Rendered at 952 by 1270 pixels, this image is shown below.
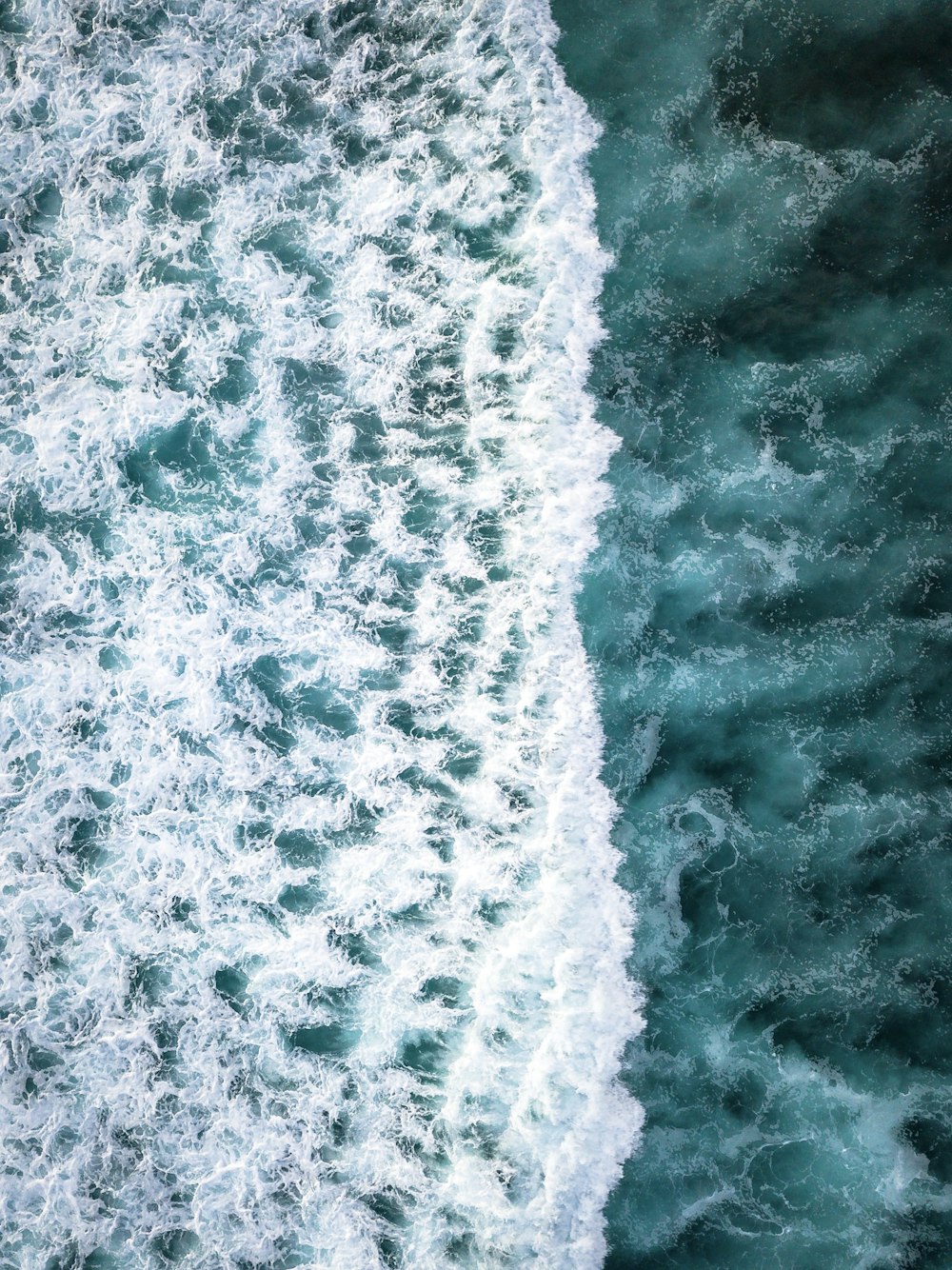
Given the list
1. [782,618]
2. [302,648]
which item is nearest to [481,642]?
[302,648]

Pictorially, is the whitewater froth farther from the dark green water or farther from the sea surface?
the dark green water

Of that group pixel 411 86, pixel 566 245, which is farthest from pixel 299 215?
pixel 566 245

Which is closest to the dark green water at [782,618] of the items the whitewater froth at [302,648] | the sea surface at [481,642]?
the sea surface at [481,642]

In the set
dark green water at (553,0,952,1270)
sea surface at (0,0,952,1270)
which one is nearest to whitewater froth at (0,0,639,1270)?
sea surface at (0,0,952,1270)

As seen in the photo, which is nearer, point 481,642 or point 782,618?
point 782,618

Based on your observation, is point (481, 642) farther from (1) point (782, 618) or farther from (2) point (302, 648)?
(1) point (782, 618)
